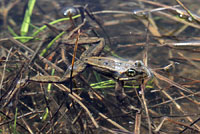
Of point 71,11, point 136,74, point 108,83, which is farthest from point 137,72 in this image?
point 71,11

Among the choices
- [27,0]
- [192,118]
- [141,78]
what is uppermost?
[27,0]

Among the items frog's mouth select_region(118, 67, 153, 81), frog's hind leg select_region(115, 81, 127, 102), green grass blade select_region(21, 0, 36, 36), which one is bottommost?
frog's hind leg select_region(115, 81, 127, 102)

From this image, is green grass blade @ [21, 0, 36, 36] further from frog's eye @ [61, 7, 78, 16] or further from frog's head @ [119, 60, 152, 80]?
frog's head @ [119, 60, 152, 80]

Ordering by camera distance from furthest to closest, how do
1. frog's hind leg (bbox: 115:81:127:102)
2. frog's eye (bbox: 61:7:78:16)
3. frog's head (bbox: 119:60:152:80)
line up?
1. frog's eye (bbox: 61:7:78:16)
2. frog's hind leg (bbox: 115:81:127:102)
3. frog's head (bbox: 119:60:152:80)

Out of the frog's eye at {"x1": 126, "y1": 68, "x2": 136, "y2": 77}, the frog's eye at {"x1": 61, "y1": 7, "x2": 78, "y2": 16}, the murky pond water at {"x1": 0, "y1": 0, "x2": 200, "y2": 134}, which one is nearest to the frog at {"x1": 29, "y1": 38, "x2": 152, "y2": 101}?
the frog's eye at {"x1": 126, "y1": 68, "x2": 136, "y2": 77}

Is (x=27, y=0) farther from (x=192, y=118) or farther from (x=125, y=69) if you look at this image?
(x=192, y=118)

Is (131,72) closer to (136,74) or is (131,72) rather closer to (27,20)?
(136,74)

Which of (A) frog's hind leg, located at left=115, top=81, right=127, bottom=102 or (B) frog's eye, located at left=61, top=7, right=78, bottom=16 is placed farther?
(B) frog's eye, located at left=61, top=7, right=78, bottom=16

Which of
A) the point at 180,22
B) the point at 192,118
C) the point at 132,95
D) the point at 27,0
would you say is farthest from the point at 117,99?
the point at 27,0
